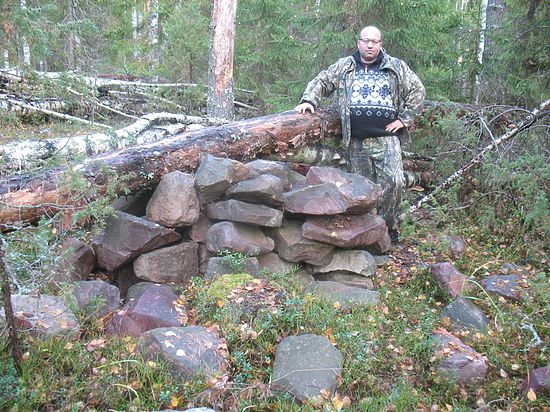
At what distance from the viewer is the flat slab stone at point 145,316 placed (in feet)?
13.4

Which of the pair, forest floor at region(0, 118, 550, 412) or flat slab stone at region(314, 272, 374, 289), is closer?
forest floor at region(0, 118, 550, 412)

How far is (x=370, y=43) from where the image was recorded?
6.09m

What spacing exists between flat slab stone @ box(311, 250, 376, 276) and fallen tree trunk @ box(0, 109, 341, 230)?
1806 mm

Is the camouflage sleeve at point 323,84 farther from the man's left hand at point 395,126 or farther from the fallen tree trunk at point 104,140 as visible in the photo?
the fallen tree trunk at point 104,140

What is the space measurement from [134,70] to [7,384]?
1613cm

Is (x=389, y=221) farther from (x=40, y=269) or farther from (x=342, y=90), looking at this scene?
(x=40, y=269)

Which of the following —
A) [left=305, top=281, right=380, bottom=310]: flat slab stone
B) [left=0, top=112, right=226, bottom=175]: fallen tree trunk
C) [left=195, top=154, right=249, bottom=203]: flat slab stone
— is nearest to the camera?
[left=305, top=281, right=380, bottom=310]: flat slab stone

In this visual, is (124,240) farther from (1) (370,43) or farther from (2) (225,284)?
(1) (370,43)

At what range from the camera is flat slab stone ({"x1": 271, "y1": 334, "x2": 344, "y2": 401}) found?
137 inches

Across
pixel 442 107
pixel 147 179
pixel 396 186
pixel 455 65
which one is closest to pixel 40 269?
pixel 147 179

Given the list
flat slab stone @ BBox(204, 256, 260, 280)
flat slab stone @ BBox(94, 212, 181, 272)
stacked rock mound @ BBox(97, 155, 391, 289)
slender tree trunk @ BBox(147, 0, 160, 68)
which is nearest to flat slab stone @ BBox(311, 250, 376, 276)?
stacked rock mound @ BBox(97, 155, 391, 289)

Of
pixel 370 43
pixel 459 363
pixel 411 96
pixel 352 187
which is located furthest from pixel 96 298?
pixel 411 96

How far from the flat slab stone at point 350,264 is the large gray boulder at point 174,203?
1549 mm

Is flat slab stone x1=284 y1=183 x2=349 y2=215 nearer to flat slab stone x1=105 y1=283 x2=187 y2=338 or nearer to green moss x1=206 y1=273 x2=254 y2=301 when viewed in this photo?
green moss x1=206 y1=273 x2=254 y2=301
